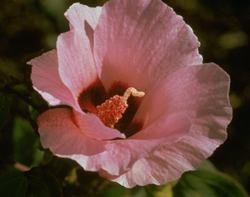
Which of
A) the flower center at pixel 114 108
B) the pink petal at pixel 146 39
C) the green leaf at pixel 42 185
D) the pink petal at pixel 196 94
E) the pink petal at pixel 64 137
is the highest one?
the pink petal at pixel 146 39

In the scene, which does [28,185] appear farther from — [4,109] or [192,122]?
[192,122]

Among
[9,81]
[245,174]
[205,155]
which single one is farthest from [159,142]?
[245,174]

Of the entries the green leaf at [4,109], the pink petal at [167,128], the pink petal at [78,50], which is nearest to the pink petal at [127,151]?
the pink petal at [167,128]

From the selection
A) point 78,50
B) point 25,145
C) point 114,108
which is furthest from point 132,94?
point 25,145

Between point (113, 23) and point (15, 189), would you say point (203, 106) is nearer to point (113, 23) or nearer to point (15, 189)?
point (113, 23)

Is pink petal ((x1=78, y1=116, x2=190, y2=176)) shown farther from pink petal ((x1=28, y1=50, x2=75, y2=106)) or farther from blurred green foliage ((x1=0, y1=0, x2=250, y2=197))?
blurred green foliage ((x1=0, y1=0, x2=250, y2=197))

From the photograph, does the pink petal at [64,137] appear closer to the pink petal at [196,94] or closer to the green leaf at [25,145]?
the pink petal at [196,94]
